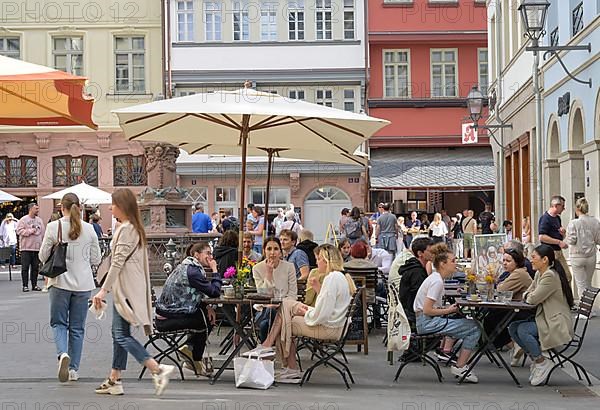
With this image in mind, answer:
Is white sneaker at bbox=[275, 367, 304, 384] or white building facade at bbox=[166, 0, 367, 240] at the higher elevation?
white building facade at bbox=[166, 0, 367, 240]

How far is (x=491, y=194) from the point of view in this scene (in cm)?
4053

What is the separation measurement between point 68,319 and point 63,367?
57 cm

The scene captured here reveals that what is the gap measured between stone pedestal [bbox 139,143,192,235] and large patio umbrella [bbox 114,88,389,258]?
9895mm

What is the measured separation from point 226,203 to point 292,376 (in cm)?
3186

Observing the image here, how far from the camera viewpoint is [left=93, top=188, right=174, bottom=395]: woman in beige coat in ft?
30.8

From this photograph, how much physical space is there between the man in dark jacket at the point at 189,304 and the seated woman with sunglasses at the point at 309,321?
617mm

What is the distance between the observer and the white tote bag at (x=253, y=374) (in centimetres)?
1002

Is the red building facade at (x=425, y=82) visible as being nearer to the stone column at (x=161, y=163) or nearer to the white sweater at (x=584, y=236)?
the stone column at (x=161, y=163)

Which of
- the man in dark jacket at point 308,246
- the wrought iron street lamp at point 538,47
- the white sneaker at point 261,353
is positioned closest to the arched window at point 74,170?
the wrought iron street lamp at point 538,47

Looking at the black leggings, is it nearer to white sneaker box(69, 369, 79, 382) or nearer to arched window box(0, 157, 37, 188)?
white sneaker box(69, 369, 79, 382)

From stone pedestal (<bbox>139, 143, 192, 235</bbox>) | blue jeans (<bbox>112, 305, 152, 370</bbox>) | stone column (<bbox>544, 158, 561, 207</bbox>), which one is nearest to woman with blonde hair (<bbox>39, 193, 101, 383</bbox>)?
blue jeans (<bbox>112, 305, 152, 370</bbox>)

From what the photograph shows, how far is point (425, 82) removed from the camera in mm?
41406

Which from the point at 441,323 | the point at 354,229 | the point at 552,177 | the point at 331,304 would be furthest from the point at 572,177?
the point at 331,304

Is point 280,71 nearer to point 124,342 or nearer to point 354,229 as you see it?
point 354,229
